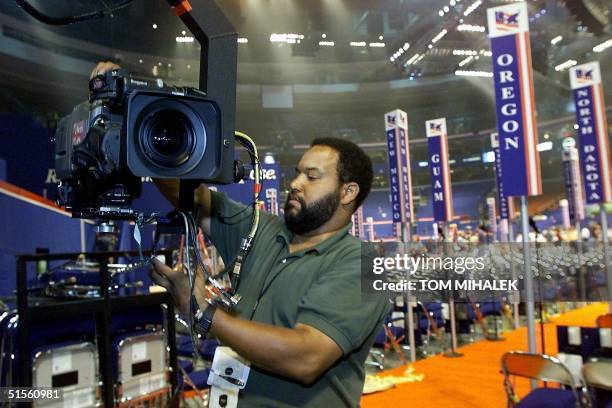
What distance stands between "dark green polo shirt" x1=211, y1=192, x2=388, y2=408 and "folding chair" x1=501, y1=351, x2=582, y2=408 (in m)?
1.75

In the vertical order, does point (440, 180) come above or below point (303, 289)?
above

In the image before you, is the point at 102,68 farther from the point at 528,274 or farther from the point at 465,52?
the point at 465,52

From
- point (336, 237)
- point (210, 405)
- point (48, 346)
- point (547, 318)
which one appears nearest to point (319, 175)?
point (336, 237)

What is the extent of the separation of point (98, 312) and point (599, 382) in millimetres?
2580

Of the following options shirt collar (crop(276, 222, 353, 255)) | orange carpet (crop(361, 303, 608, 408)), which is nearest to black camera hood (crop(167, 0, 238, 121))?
shirt collar (crop(276, 222, 353, 255))

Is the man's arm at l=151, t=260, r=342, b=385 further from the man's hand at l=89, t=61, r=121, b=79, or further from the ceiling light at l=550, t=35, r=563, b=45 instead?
the ceiling light at l=550, t=35, r=563, b=45

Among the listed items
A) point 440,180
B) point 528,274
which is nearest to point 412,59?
point 440,180

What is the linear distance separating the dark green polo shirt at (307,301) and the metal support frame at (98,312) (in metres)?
1.48

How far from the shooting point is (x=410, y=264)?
1.53 m

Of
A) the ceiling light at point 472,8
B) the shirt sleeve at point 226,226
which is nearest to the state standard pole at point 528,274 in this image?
the shirt sleeve at point 226,226

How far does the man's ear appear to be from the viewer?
53.9 inches

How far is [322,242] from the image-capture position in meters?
1.29

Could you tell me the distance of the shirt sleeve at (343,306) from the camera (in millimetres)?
1046

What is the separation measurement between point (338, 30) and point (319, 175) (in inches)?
617
